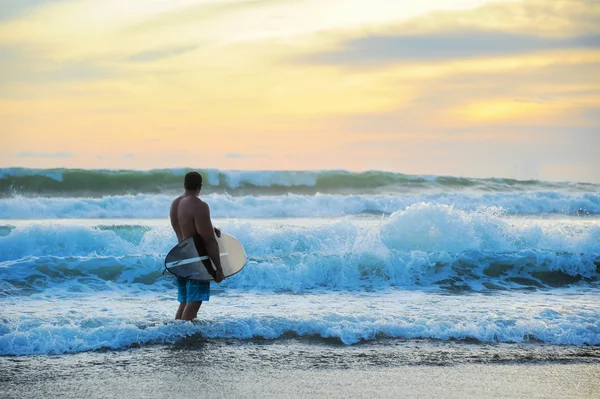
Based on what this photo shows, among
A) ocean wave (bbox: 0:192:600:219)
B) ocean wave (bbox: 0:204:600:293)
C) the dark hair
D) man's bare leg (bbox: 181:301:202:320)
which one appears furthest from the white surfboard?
ocean wave (bbox: 0:192:600:219)

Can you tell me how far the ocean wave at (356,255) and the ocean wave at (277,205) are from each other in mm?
5371

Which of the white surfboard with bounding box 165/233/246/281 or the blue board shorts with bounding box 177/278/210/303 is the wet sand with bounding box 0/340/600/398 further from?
the white surfboard with bounding box 165/233/246/281

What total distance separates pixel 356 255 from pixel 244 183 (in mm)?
18125

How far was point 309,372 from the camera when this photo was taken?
523cm

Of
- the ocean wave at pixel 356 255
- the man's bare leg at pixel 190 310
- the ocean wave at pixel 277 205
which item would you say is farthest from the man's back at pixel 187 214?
the ocean wave at pixel 277 205

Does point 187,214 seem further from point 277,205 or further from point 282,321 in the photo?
point 277,205

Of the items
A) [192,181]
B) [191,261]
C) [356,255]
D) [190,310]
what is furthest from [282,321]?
[356,255]

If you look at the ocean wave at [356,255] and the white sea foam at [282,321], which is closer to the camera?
the white sea foam at [282,321]

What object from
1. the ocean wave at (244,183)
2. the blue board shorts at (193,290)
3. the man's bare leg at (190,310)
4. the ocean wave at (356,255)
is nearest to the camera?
the blue board shorts at (193,290)

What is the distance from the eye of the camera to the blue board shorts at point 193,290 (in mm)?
6336

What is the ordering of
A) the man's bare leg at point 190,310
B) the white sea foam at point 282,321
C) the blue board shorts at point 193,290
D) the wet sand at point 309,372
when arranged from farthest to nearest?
the man's bare leg at point 190,310 → the blue board shorts at point 193,290 → the white sea foam at point 282,321 → the wet sand at point 309,372

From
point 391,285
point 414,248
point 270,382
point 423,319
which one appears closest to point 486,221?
point 414,248

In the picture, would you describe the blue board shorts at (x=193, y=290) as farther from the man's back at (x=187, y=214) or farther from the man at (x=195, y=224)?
the man's back at (x=187, y=214)

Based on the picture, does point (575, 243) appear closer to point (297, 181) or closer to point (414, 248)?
point (414, 248)
